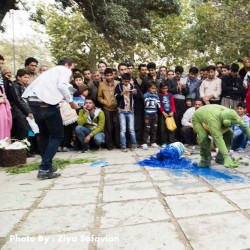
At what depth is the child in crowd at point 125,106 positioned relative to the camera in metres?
6.31

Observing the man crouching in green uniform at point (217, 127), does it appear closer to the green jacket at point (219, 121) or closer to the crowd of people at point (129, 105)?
the green jacket at point (219, 121)

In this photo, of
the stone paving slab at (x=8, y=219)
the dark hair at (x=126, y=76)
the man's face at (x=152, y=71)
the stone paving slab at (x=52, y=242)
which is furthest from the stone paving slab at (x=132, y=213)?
the man's face at (x=152, y=71)

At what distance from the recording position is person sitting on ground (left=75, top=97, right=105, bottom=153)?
6270 millimetres

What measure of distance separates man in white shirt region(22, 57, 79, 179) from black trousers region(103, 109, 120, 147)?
7.66 feet

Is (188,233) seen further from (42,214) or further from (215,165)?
(215,165)

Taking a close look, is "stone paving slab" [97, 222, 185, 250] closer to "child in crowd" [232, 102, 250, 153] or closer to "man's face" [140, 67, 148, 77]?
"child in crowd" [232, 102, 250, 153]

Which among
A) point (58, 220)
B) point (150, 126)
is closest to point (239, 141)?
point (150, 126)

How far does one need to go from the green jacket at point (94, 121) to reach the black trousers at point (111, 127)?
0.20 m

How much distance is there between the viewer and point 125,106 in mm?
6344

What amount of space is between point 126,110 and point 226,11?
5.60 m

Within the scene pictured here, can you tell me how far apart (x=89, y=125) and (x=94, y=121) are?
0.14 m

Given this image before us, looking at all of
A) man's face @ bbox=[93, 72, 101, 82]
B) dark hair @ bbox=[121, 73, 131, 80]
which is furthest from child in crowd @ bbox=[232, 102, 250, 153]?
man's face @ bbox=[93, 72, 101, 82]

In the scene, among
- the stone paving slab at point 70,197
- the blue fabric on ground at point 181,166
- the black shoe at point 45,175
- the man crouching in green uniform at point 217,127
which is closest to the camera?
the stone paving slab at point 70,197

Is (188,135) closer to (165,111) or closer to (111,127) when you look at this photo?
(165,111)
